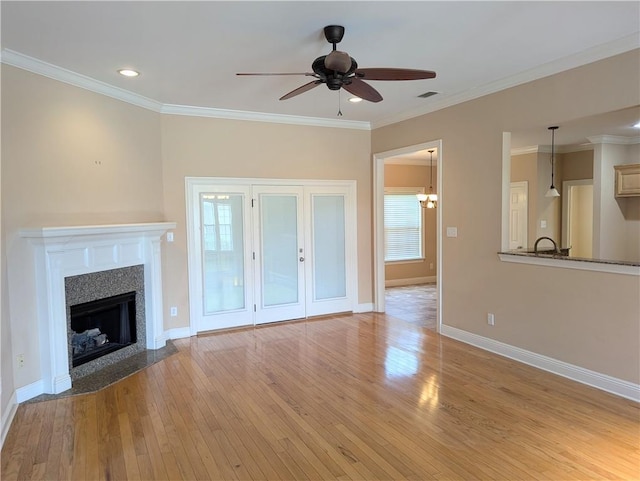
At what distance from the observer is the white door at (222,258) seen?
5414mm

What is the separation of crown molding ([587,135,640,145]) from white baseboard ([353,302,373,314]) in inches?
164

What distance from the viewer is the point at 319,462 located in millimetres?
2617

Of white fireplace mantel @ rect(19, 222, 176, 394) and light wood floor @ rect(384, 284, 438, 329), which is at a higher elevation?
white fireplace mantel @ rect(19, 222, 176, 394)

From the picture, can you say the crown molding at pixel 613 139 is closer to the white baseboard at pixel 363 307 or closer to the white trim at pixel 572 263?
the white trim at pixel 572 263

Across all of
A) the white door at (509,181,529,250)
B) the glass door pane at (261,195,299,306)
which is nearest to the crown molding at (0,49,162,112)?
the glass door pane at (261,195,299,306)

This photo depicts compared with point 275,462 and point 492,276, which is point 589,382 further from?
point 275,462

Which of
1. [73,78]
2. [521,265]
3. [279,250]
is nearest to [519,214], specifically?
[521,265]

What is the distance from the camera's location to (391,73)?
3.02 m

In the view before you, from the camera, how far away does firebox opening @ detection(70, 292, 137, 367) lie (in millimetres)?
4129

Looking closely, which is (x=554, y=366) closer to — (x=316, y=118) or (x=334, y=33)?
(x=334, y=33)

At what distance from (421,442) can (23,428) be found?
2873 millimetres

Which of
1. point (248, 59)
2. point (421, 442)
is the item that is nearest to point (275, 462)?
point (421, 442)

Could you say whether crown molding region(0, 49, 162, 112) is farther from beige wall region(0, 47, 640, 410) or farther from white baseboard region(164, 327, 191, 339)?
white baseboard region(164, 327, 191, 339)

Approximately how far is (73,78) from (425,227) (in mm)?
7237
